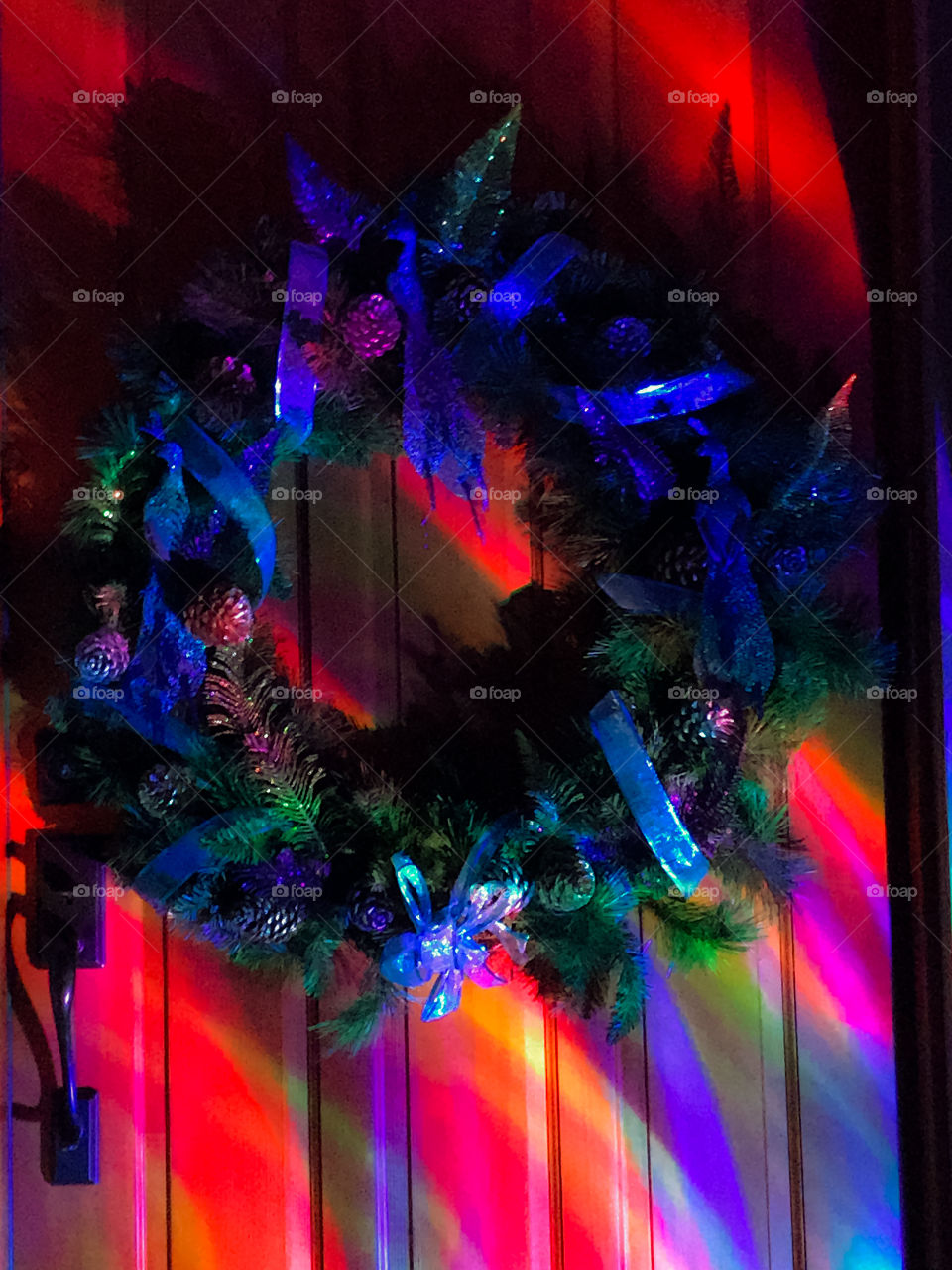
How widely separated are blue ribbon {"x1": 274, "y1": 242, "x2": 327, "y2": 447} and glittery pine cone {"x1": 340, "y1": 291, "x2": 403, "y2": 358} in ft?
0.14

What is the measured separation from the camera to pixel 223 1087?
4.81 feet

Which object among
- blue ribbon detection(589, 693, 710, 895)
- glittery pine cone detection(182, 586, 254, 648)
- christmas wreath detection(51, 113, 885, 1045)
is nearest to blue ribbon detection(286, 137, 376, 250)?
christmas wreath detection(51, 113, 885, 1045)

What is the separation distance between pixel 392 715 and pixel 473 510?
36cm

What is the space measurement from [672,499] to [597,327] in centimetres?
28

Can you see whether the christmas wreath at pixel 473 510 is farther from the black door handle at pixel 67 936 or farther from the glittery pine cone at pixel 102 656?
the black door handle at pixel 67 936

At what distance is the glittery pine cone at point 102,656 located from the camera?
50.6 inches

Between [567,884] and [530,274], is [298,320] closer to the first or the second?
[530,274]

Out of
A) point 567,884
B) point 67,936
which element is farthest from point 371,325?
point 67,936

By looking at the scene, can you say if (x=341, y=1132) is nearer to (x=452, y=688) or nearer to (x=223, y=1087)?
(x=223, y=1087)

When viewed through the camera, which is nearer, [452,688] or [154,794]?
[154,794]

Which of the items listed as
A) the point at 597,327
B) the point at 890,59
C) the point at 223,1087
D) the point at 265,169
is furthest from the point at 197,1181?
the point at 890,59

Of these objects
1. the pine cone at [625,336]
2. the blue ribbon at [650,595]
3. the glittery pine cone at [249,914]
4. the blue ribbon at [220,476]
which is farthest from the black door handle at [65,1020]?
the pine cone at [625,336]

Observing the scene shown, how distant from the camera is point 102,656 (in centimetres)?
129

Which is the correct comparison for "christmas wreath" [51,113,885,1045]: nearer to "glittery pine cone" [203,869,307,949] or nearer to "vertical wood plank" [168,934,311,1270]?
"glittery pine cone" [203,869,307,949]
